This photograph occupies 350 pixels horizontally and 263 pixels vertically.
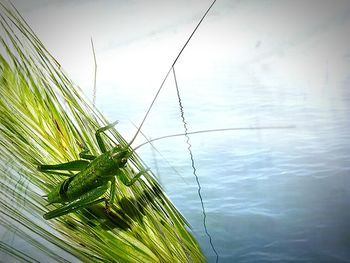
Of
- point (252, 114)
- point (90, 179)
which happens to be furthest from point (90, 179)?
point (252, 114)

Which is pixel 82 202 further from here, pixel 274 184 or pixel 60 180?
pixel 274 184

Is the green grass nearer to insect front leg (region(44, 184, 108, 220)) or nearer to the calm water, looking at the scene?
insect front leg (region(44, 184, 108, 220))

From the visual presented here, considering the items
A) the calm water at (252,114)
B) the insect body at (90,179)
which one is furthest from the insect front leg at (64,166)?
the calm water at (252,114)

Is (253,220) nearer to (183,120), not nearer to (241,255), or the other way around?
(241,255)

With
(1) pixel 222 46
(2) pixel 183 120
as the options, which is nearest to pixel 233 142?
(2) pixel 183 120

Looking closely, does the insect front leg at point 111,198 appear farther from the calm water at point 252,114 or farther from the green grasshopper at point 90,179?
the calm water at point 252,114

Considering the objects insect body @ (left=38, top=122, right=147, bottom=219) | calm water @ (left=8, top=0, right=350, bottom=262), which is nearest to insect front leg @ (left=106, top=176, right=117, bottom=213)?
insect body @ (left=38, top=122, right=147, bottom=219)
